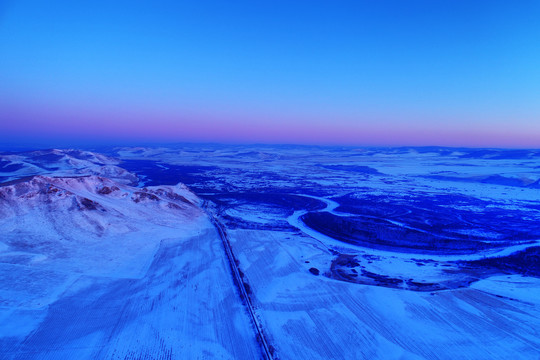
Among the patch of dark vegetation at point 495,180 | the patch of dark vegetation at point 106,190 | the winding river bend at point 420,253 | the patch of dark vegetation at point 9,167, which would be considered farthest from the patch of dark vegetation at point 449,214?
the patch of dark vegetation at point 9,167

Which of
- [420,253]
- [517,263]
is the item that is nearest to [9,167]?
[420,253]

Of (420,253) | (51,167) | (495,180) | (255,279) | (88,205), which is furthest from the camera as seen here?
(51,167)

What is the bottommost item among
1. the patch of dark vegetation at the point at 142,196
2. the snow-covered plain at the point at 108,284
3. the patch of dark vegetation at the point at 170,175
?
the snow-covered plain at the point at 108,284

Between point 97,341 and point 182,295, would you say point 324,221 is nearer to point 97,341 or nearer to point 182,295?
point 182,295

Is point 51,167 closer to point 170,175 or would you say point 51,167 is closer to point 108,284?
point 170,175

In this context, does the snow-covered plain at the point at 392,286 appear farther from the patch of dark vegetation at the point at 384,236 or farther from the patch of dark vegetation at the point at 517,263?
the patch of dark vegetation at the point at 384,236

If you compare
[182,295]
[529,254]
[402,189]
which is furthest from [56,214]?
[402,189]
